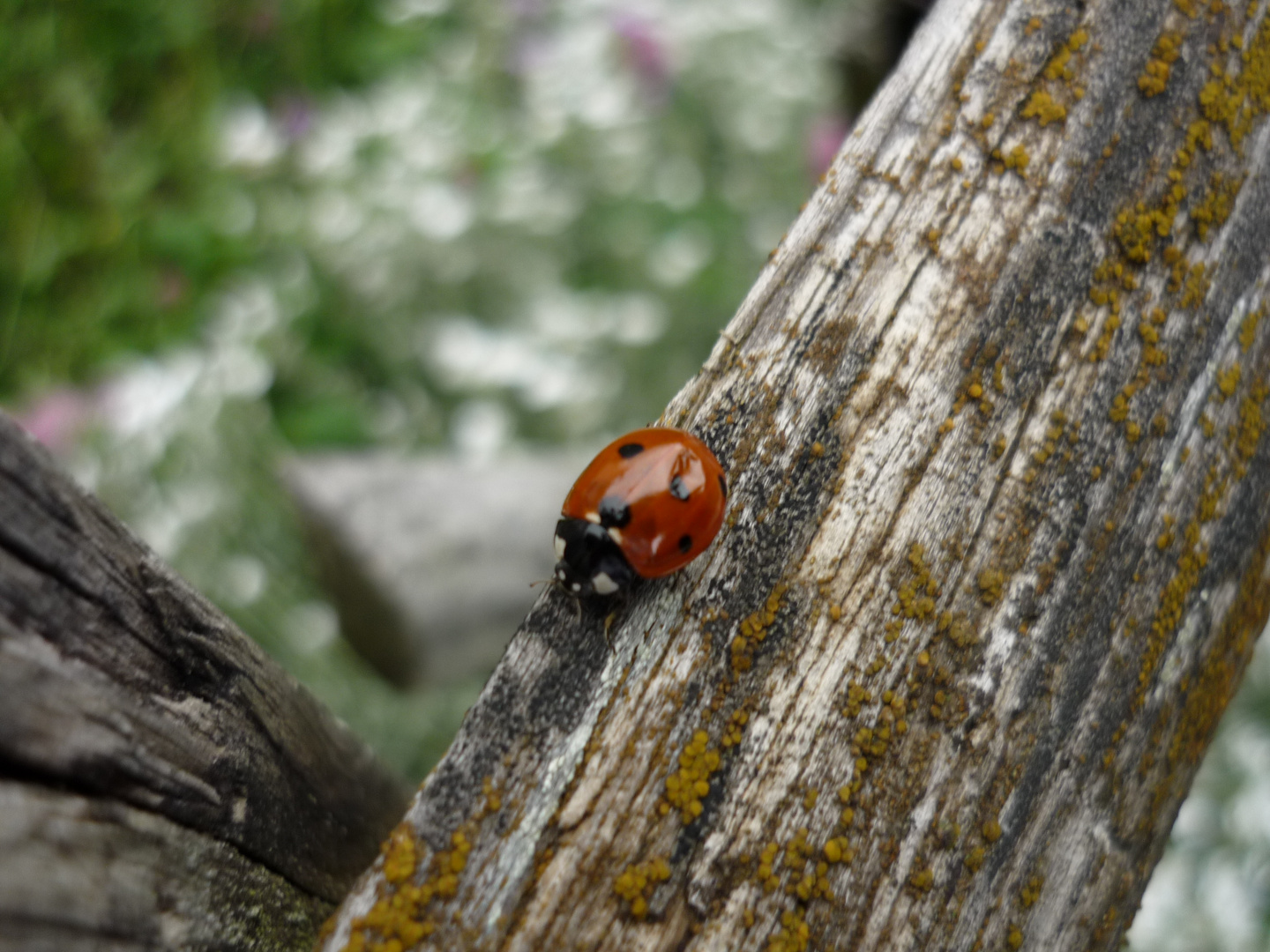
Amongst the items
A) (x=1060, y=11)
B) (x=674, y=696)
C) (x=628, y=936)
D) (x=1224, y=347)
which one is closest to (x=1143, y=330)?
(x=1224, y=347)

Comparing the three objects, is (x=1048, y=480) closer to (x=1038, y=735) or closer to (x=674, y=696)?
(x=1038, y=735)

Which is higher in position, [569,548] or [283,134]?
[283,134]

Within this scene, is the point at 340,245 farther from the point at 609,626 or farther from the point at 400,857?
the point at 400,857

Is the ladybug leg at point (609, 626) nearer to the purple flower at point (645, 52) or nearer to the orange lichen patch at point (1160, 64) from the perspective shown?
the orange lichen patch at point (1160, 64)

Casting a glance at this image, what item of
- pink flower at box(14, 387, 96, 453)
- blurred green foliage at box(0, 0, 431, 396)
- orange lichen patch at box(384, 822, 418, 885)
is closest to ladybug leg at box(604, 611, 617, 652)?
orange lichen patch at box(384, 822, 418, 885)

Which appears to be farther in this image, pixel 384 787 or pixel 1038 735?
pixel 384 787

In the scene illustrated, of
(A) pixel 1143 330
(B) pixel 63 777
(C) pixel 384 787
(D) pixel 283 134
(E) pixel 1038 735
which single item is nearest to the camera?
(B) pixel 63 777

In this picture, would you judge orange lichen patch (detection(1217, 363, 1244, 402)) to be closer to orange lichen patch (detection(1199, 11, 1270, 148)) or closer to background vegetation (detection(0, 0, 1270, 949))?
orange lichen patch (detection(1199, 11, 1270, 148))
